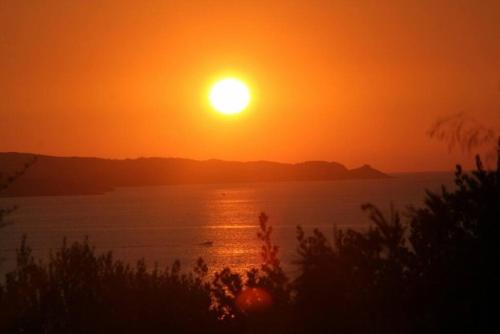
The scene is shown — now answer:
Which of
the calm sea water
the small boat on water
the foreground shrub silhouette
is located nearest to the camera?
the foreground shrub silhouette

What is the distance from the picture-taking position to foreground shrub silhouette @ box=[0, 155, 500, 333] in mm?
5578

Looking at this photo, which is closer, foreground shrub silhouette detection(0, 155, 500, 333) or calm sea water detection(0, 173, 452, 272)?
foreground shrub silhouette detection(0, 155, 500, 333)

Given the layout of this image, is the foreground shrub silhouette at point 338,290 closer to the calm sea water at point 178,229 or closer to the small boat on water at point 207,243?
the calm sea water at point 178,229

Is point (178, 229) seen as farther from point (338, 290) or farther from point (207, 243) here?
point (338, 290)

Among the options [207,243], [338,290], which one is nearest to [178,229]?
[207,243]

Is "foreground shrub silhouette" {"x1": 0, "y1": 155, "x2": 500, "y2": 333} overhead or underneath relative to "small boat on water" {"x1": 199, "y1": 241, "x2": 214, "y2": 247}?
overhead

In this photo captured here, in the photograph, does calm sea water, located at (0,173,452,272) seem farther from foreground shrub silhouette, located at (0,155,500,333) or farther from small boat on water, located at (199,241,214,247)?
foreground shrub silhouette, located at (0,155,500,333)

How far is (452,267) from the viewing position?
5727 millimetres

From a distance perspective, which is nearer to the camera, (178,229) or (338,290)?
(338,290)

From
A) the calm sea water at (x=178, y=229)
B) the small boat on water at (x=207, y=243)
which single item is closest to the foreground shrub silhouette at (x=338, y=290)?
the calm sea water at (x=178, y=229)

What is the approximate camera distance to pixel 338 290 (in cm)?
649

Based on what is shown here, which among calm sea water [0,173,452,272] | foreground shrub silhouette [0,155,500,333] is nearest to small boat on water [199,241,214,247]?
calm sea water [0,173,452,272]

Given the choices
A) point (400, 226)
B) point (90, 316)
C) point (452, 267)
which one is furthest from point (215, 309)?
point (452, 267)

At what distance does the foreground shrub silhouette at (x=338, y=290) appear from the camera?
5578mm
